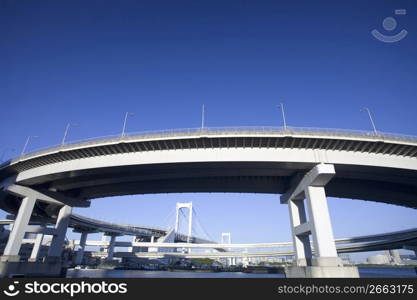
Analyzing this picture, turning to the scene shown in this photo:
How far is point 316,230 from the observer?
91.8 ft

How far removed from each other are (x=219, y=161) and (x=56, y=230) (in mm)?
34718

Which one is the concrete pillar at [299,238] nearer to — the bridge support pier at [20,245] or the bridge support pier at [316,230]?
the bridge support pier at [316,230]

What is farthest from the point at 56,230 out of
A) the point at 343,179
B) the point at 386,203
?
the point at 386,203

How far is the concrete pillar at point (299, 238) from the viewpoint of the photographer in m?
34.2

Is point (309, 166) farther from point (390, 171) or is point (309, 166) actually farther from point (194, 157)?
point (194, 157)

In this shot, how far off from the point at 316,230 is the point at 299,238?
8.46 meters

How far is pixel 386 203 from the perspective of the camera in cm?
4747

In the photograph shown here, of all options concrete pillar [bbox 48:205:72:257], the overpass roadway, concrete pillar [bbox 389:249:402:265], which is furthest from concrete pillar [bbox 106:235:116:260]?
concrete pillar [bbox 389:249:402:265]

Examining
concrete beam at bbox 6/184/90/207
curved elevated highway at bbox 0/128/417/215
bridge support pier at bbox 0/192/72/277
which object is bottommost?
bridge support pier at bbox 0/192/72/277

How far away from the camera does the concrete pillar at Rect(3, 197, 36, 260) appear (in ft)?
129

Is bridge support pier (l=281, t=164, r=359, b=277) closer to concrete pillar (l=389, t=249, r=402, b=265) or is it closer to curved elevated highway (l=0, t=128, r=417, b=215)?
curved elevated highway (l=0, t=128, r=417, b=215)

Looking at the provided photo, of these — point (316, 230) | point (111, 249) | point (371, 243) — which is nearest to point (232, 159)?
point (316, 230)

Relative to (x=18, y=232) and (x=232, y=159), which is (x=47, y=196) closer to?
(x=18, y=232)

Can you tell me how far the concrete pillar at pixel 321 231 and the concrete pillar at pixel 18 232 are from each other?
143 ft
